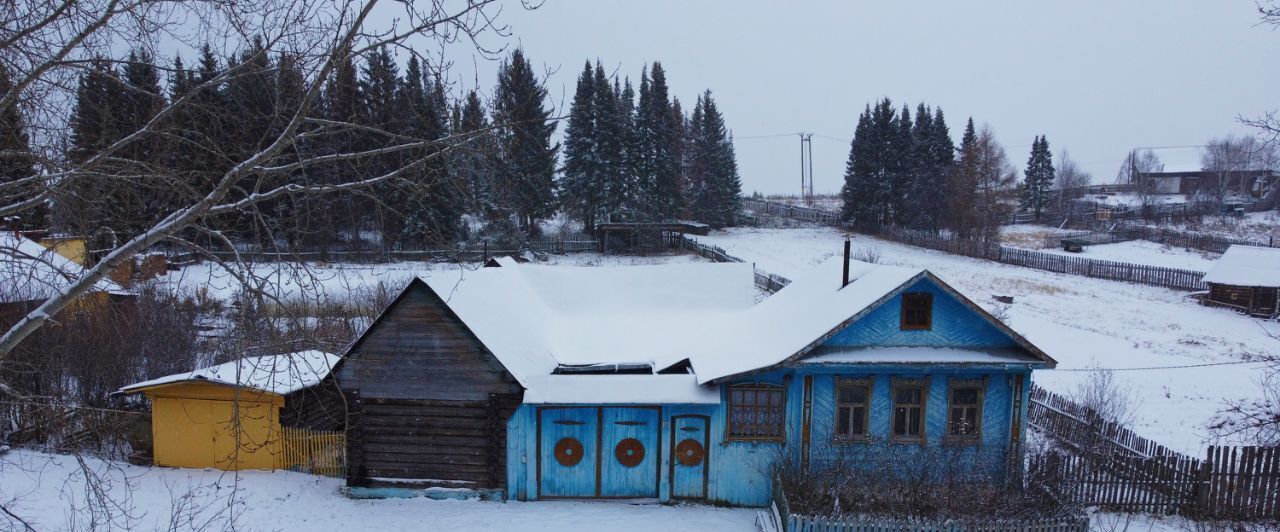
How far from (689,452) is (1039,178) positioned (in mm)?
69044

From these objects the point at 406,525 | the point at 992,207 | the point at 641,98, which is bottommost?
the point at 406,525

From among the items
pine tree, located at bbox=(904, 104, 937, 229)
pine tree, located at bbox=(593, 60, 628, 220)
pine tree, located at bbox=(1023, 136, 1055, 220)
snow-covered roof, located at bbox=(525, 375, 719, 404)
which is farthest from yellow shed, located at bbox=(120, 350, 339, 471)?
pine tree, located at bbox=(1023, 136, 1055, 220)

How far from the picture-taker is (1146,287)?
39281 mm

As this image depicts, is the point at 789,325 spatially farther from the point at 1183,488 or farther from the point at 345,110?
the point at 345,110

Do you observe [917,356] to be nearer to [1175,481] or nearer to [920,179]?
[1175,481]

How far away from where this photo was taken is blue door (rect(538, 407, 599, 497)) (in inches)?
579

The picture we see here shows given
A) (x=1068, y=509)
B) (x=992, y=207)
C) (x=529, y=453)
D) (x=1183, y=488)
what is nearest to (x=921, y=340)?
(x=1068, y=509)

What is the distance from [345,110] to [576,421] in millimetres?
9026

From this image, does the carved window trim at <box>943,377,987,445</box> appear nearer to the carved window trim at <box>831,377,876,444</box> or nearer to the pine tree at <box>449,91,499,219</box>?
the carved window trim at <box>831,377,876,444</box>

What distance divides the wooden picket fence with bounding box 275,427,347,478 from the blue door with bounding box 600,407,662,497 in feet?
20.1

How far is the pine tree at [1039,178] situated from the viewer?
7031 cm

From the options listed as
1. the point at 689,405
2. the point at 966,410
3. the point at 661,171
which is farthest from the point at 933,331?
the point at 661,171

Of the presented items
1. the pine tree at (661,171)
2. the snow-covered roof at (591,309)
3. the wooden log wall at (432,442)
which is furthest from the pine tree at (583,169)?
the wooden log wall at (432,442)

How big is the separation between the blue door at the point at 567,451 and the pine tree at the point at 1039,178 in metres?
69.2
